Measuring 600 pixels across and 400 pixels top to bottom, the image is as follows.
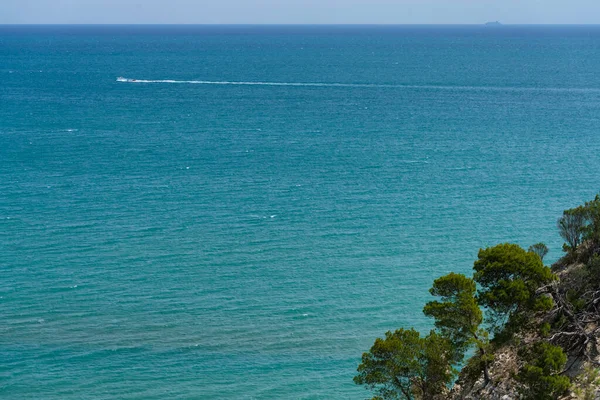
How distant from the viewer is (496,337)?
32.6m

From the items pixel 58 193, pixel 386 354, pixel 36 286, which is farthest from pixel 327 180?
pixel 386 354

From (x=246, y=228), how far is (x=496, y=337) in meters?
36.0

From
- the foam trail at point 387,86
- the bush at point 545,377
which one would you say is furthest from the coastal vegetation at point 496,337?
the foam trail at point 387,86

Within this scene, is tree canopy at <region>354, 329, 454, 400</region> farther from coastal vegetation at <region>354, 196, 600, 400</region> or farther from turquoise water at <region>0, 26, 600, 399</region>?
turquoise water at <region>0, 26, 600, 399</region>

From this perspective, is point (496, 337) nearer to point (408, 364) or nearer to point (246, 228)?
point (408, 364)

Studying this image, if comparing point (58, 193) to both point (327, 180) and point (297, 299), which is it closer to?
point (327, 180)

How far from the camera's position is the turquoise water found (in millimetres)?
44531

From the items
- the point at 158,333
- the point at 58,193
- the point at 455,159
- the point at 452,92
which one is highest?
the point at 452,92

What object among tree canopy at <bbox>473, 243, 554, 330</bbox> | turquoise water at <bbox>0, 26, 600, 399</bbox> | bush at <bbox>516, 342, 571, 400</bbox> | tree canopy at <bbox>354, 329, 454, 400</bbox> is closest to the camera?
bush at <bbox>516, 342, 571, 400</bbox>

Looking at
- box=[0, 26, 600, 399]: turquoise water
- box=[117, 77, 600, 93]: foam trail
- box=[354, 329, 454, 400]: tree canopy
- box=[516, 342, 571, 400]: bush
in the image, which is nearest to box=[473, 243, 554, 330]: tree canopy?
box=[354, 329, 454, 400]: tree canopy

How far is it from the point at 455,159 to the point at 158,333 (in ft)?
176

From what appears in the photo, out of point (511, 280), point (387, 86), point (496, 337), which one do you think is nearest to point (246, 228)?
point (496, 337)

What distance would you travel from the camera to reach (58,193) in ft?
247

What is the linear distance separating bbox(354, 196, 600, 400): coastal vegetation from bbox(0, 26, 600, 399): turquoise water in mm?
11270
